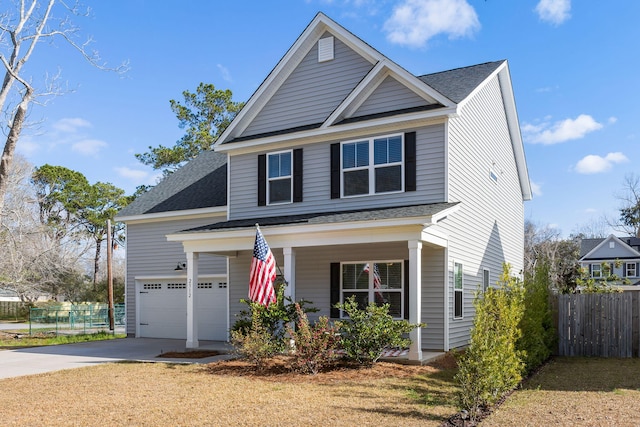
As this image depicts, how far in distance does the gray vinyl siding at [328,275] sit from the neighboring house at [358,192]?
0.09ft

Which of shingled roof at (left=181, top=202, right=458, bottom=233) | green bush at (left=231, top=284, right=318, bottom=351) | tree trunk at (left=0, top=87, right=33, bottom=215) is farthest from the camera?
tree trunk at (left=0, top=87, right=33, bottom=215)

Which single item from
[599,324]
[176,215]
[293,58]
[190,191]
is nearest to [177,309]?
[176,215]

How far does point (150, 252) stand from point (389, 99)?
33.8 ft

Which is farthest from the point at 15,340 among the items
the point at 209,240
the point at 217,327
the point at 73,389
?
the point at 73,389

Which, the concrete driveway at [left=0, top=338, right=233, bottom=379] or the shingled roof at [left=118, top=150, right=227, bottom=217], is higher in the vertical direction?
the shingled roof at [left=118, top=150, right=227, bottom=217]

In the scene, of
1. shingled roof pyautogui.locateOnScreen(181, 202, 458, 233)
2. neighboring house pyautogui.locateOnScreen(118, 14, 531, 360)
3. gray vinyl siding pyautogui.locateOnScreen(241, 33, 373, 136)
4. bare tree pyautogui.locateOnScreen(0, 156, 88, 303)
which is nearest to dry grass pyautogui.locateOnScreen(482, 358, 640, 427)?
neighboring house pyautogui.locateOnScreen(118, 14, 531, 360)

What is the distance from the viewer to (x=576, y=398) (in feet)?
29.1

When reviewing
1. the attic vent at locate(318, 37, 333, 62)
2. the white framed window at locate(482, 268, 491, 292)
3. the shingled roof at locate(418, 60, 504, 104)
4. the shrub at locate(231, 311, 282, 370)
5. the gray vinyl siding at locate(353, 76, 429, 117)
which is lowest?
the shrub at locate(231, 311, 282, 370)

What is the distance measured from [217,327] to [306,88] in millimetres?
7904

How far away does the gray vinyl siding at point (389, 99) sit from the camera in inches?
575

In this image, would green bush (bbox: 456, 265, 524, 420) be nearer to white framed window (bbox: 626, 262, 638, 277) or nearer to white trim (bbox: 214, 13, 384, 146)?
white trim (bbox: 214, 13, 384, 146)

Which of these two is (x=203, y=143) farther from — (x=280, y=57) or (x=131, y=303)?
(x=280, y=57)

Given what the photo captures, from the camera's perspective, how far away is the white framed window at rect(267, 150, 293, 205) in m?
16.1

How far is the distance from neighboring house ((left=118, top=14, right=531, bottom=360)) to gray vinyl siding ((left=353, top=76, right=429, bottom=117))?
28 mm
